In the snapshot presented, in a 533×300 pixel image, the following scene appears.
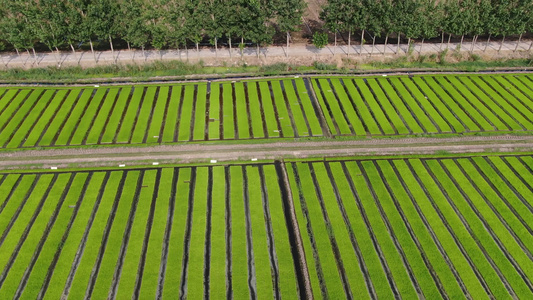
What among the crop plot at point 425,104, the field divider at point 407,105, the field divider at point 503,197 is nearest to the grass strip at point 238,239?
the crop plot at point 425,104

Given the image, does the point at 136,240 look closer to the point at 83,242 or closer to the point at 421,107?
the point at 83,242

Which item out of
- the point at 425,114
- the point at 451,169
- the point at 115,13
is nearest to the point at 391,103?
the point at 425,114

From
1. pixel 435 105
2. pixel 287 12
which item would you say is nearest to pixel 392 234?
pixel 435 105

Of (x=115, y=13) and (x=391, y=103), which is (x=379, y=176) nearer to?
(x=391, y=103)

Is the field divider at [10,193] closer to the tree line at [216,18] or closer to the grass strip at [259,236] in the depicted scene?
the grass strip at [259,236]

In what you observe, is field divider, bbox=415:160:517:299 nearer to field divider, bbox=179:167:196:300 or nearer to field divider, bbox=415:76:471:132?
field divider, bbox=415:76:471:132

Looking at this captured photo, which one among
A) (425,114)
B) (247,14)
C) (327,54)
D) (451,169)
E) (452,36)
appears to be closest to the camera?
(451,169)

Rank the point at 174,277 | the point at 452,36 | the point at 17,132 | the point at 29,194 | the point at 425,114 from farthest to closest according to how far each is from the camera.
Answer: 1. the point at 452,36
2. the point at 425,114
3. the point at 17,132
4. the point at 29,194
5. the point at 174,277
